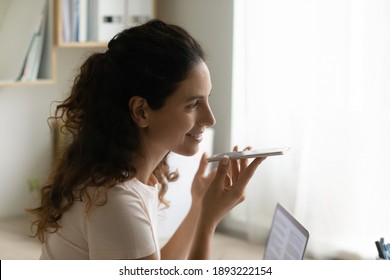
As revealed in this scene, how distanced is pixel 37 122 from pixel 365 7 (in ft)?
6.04

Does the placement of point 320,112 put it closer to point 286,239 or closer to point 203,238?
point 286,239

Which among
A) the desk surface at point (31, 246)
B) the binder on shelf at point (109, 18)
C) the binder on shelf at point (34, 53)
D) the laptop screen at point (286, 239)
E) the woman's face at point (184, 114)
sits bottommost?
the desk surface at point (31, 246)

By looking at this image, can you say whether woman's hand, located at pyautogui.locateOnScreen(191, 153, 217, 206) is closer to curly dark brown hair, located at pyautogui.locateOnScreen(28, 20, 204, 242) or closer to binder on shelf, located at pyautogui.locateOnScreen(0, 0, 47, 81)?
curly dark brown hair, located at pyautogui.locateOnScreen(28, 20, 204, 242)

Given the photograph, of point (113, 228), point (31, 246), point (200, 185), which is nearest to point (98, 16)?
point (31, 246)

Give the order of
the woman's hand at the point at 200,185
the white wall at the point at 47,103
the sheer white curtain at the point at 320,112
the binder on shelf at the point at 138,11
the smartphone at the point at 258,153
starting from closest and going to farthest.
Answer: the smartphone at the point at 258,153
the woman's hand at the point at 200,185
the sheer white curtain at the point at 320,112
the white wall at the point at 47,103
the binder on shelf at the point at 138,11

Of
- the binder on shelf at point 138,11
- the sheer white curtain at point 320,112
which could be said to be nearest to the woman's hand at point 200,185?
the sheer white curtain at point 320,112

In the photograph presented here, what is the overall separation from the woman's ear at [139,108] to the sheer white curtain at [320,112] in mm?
1580

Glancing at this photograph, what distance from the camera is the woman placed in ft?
3.85

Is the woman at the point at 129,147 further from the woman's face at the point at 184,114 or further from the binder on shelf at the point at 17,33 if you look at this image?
the binder on shelf at the point at 17,33

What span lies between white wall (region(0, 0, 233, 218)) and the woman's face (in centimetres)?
208

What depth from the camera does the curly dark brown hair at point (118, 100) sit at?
1.23 meters

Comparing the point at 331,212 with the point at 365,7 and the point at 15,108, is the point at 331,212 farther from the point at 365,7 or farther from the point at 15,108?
the point at 15,108

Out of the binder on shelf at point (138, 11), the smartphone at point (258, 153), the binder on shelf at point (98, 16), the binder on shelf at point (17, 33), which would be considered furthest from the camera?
the binder on shelf at point (138, 11)

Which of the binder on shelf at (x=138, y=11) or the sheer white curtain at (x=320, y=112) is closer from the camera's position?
the sheer white curtain at (x=320, y=112)
